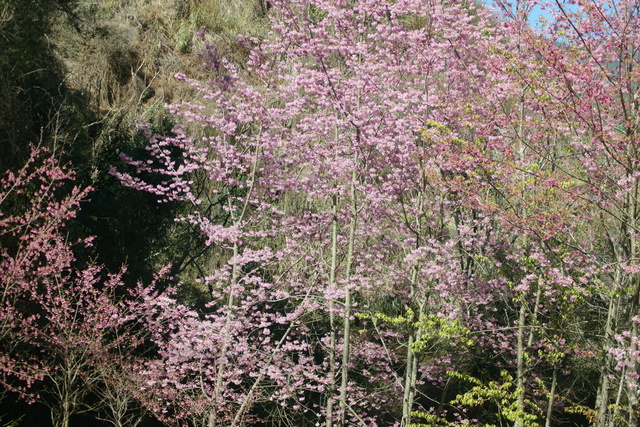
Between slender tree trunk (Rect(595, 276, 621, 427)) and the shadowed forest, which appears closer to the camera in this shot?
the shadowed forest

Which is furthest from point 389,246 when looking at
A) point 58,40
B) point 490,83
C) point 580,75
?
point 58,40

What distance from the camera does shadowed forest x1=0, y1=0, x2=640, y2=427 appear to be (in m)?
7.57

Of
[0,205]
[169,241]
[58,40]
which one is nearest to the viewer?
[0,205]

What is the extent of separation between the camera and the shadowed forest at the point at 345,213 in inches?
298

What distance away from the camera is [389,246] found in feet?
34.9

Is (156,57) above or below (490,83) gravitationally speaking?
below

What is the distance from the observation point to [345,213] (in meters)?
10.2

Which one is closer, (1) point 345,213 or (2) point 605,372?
(2) point 605,372

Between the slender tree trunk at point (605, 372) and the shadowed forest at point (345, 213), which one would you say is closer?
the shadowed forest at point (345, 213)

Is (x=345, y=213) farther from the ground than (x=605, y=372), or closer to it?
farther from the ground

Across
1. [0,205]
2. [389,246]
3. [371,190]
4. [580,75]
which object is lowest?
[0,205]

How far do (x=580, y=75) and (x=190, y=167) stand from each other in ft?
19.9

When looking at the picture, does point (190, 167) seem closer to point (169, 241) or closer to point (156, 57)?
point (169, 241)

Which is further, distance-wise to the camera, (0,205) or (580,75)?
(0,205)
